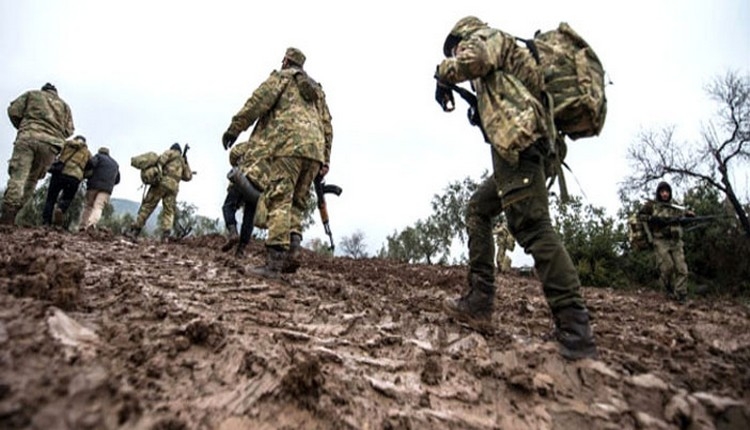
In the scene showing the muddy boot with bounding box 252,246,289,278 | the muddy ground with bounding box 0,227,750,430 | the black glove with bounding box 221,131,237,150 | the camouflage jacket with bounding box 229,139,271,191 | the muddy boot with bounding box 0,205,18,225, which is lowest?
the muddy ground with bounding box 0,227,750,430

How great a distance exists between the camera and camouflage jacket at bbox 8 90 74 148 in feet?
20.7

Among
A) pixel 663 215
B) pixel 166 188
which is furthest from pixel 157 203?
pixel 663 215

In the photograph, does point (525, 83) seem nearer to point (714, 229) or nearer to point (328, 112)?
point (328, 112)

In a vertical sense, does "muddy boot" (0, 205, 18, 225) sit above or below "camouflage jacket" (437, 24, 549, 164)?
below

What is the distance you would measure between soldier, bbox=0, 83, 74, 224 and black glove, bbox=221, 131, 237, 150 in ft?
13.7

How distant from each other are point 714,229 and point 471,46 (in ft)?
55.0

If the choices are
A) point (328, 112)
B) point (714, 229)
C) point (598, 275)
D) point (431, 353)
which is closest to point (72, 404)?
point (431, 353)

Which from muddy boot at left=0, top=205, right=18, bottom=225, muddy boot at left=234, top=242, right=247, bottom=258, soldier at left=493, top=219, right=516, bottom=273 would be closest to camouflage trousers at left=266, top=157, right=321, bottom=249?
muddy boot at left=234, top=242, right=247, bottom=258

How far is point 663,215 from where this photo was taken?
8.03 metres

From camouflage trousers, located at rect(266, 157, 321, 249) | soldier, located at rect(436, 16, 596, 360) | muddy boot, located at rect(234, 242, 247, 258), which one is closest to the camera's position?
soldier, located at rect(436, 16, 596, 360)

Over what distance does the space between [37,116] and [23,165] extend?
0.81 meters

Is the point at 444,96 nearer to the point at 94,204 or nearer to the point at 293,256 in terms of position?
the point at 293,256

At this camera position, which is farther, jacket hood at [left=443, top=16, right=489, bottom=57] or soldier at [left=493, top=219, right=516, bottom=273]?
soldier at [left=493, top=219, right=516, bottom=273]

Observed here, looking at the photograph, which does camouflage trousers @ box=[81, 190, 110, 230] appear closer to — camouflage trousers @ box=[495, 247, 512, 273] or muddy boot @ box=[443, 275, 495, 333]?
muddy boot @ box=[443, 275, 495, 333]
